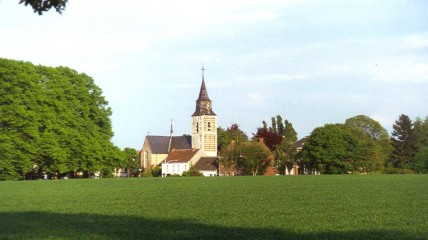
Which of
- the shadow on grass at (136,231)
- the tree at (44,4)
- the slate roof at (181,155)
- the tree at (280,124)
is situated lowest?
the shadow on grass at (136,231)

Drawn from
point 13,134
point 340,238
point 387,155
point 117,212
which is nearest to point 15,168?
point 13,134

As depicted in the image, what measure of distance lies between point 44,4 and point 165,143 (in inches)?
6171

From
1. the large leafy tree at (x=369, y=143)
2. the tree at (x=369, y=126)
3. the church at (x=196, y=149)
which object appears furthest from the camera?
the church at (x=196, y=149)

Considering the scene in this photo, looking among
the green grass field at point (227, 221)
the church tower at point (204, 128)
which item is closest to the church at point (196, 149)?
the church tower at point (204, 128)

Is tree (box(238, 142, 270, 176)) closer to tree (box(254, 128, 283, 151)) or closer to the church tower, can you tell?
tree (box(254, 128, 283, 151))

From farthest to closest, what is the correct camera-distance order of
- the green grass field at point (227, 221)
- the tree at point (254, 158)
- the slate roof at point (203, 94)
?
the slate roof at point (203, 94) < the tree at point (254, 158) < the green grass field at point (227, 221)

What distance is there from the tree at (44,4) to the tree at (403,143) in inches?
4764

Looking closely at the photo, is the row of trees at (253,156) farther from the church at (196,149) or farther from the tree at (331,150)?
the church at (196,149)

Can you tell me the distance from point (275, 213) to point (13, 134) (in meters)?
47.8

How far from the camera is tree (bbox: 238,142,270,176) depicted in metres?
104

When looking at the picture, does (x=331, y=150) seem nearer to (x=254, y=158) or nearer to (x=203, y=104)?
(x=254, y=158)

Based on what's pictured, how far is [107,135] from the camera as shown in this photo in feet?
251

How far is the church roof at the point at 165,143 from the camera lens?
162062 mm

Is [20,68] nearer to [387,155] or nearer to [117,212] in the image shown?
[117,212]
